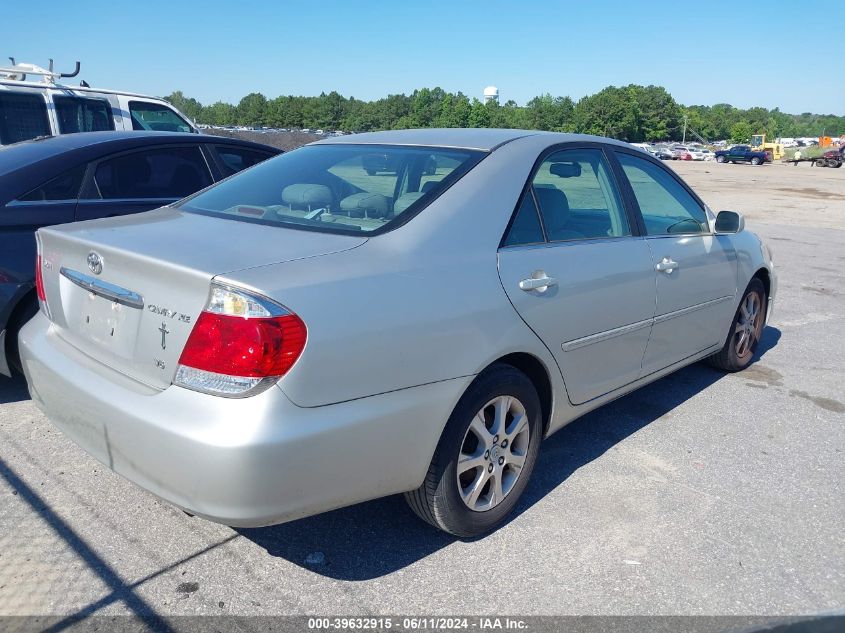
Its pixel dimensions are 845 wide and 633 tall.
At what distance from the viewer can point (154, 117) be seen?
921 centimetres

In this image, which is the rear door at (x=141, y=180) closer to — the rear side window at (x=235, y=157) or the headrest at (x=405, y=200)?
the rear side window at (x=235, y=157)

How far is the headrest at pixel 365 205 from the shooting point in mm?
2930

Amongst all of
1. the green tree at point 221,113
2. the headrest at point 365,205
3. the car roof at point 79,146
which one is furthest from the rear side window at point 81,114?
the green tree at point 221,113

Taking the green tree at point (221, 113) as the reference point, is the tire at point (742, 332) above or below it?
above

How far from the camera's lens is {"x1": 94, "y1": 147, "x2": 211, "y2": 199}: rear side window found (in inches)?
185

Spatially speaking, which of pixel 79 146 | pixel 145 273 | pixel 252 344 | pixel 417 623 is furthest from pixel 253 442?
pixel 79 146

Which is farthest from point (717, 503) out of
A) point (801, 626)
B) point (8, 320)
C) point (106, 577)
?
point (8, 320)

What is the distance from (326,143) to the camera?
150 inches

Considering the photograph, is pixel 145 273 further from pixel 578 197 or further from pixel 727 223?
pixel 727 223

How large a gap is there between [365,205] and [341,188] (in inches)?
11.3

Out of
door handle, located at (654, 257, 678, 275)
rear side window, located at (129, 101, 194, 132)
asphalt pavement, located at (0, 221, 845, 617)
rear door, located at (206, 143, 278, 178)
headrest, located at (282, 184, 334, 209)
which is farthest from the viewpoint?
rear side window, located at (129, 101, 194, 132)

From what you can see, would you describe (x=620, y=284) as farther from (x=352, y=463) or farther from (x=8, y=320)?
(x=8, y=320)

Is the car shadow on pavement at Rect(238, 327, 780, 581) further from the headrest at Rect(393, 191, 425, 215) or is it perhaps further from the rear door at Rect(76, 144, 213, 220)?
the rear door at Rect(76, 144, 213, 220)

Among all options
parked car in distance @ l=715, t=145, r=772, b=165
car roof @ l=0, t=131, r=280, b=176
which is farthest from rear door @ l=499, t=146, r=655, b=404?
parked car in distance @ l=715, t=145, r=772, b=165
